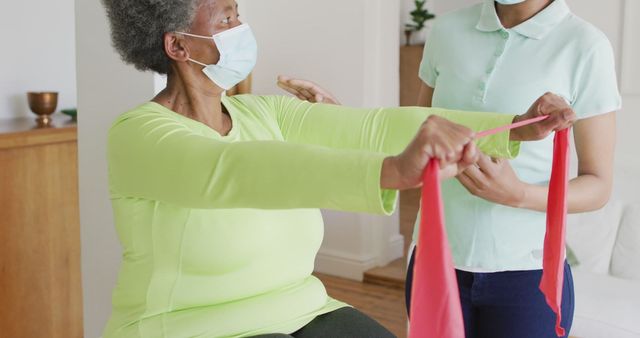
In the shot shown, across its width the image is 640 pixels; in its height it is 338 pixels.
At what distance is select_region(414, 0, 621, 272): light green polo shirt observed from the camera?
1586 mm

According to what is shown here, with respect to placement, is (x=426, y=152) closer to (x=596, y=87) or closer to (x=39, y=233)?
(x=596, y=87)

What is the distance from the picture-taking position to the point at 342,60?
4.38 metres

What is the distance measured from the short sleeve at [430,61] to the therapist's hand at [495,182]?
39cm

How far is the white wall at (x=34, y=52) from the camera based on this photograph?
3754mm

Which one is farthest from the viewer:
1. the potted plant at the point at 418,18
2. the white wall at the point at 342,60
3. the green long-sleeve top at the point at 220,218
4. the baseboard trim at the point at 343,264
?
the potted plant at the point at 418,18

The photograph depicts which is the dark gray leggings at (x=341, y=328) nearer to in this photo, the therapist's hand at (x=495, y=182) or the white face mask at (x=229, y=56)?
the therapist's hand at (x=495, y=182)

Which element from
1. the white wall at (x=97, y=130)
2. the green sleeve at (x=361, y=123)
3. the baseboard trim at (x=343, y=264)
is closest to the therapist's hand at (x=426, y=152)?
the green sleeve at (x=361, y=123)

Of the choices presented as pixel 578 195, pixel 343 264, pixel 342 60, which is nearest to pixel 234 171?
pixel 578 195

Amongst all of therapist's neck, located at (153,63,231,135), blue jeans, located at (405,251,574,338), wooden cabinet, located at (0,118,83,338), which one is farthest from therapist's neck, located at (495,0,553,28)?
wooden cabinet, located at (0,118,83,338)

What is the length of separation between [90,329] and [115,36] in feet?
4.99

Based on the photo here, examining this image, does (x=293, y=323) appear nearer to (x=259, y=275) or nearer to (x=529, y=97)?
(x=259, y=275)

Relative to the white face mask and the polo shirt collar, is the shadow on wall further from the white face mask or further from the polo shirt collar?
the polo shirt collar

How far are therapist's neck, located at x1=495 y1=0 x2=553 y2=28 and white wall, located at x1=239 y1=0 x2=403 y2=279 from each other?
258cm

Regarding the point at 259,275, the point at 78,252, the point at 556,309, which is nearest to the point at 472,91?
the point at 556,309
